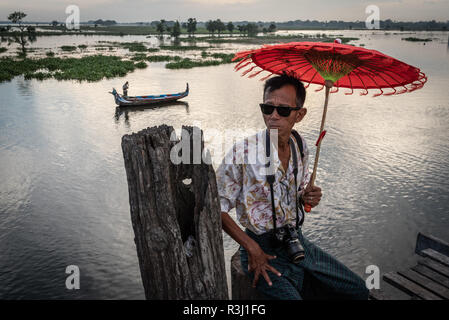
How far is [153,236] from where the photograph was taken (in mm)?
1979

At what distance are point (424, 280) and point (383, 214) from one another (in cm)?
444

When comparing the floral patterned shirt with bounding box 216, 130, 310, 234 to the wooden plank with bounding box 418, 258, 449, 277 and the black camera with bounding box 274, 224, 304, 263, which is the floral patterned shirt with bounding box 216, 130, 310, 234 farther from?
the wooden plank with bounding box 418, 258, 449, 277

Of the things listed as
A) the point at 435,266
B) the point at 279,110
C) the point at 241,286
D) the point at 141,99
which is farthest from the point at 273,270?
the point at 141,99

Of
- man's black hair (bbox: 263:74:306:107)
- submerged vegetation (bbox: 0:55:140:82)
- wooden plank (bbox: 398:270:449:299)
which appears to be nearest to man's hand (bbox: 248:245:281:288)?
man's black hair (bbox: 263:74:306:107)

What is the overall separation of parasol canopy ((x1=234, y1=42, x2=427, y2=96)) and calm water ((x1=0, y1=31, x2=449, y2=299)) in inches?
174

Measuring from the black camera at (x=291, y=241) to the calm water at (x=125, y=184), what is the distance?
415 cm

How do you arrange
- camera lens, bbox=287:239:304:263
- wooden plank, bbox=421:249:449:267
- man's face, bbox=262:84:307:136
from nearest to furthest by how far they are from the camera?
camera lens, bbox=287:239:304:263
man's face, bbox=262:84:307:136
wooden plank, bbox=421:249:449:267

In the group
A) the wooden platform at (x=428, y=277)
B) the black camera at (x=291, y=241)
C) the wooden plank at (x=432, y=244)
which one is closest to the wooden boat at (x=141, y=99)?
the wooden plank at (x=432, y=244)

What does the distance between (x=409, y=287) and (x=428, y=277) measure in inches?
13.5

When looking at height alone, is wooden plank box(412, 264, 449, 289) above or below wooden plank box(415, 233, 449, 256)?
below

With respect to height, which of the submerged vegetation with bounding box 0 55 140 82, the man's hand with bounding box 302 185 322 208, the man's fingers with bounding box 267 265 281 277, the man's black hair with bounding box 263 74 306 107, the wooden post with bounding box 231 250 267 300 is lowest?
the wooden post with bounding box 231 250 267 300

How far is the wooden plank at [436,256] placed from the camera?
381 cm

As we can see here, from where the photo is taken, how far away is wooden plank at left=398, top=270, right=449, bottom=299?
336 centimetres
